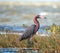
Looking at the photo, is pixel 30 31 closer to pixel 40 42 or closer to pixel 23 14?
pixel 40 42

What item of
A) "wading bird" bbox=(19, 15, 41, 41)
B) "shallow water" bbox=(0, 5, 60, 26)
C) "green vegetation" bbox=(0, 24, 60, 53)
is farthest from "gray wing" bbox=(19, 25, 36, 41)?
"shallow water" bbox=(0, 5, 60, 26)

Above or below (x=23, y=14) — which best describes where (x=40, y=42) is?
below

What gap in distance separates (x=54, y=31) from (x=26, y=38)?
33.6 inches

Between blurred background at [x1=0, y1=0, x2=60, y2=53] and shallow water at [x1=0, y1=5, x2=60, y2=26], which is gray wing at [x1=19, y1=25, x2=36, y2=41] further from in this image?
shallow water at [x1=0, y1=5, x2=60, y2=26]

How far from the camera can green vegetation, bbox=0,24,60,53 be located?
7.00 meters

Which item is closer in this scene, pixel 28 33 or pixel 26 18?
pixel 28 33

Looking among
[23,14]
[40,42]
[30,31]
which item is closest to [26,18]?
[23,14]

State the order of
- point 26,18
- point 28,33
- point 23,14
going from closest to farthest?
point 28,33 < point 26,18 < point 23,14

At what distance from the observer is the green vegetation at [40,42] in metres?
7.00

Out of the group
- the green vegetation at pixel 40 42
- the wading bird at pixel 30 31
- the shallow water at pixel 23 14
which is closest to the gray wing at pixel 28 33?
the wading bird at pixel 30 31

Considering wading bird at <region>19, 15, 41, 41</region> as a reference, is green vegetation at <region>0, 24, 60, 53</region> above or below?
below

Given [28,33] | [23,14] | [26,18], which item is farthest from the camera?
[23,14]

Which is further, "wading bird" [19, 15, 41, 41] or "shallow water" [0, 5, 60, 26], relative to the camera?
"shallow water" [0, 5, 60, 26]

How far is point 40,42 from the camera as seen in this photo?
282 inches
